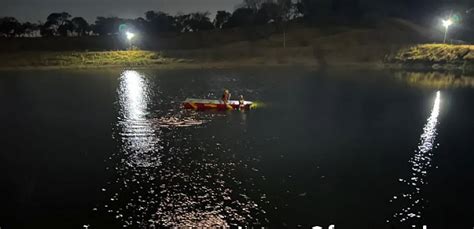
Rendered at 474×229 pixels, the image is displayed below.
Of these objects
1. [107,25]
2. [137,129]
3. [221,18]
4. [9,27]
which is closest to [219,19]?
[221,18]

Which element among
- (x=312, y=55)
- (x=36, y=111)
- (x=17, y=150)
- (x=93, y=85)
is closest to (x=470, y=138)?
(x=17, y=150)

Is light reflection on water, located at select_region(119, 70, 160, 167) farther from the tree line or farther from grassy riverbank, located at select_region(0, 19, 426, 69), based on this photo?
the tree line

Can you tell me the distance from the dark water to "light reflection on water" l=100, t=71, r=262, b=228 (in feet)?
0.41

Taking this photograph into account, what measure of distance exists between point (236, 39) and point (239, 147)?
11657cm

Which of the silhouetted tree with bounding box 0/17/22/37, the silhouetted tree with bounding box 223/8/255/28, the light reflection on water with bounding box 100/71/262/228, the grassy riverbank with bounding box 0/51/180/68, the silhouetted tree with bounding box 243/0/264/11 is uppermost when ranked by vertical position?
the silhouetted tree with bounding box 243/0/264/11

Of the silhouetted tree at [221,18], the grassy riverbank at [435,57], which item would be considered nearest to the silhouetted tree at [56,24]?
the silhouetted tree at [221,18]

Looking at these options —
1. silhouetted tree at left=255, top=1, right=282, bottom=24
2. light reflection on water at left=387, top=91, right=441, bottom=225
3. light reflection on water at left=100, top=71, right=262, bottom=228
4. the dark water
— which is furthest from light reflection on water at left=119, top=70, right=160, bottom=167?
silhouetted tree at left=255, top=1, right=282, bottom=24

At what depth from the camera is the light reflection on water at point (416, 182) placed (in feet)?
85.8

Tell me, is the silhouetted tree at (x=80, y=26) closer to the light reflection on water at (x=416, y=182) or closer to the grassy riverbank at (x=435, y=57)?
the grassy riverbank at (x=435, y=57)

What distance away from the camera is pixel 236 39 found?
502ft

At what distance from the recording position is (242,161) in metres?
36.3

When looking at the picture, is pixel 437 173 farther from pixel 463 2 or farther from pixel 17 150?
pixel 463 2

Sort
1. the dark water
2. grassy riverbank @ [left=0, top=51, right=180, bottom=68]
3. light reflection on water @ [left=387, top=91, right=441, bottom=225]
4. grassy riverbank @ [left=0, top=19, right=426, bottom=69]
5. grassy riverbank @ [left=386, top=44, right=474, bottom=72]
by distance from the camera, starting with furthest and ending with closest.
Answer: grassy riverbank @ [left=0, top=19, right=426, bottom=69], grassy riverbank @ [left=0, top=51, right=180, bottom=68], grassy riverbank @ [left=386, top=44, right=474, bottom=72], the dark water, light reflection on water @ [left=387, top=91, right=441, bottom=225]

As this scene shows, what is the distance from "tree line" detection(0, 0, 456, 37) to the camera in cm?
16775
